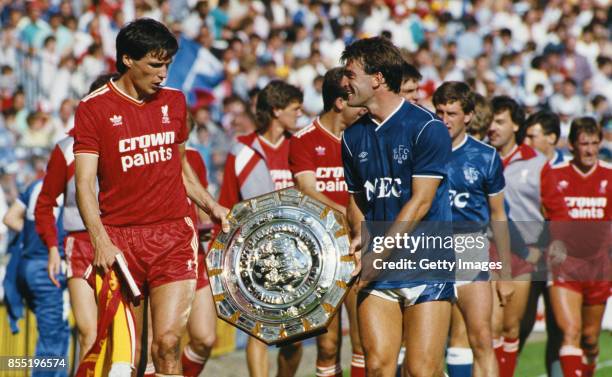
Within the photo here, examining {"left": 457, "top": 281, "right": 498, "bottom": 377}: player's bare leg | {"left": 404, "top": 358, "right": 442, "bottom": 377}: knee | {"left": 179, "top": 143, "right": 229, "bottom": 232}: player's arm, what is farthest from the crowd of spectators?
{"left": 404, "top": 358, "right": 442, "bottom": 377}: knee

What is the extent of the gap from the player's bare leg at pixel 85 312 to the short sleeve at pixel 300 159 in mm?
1853

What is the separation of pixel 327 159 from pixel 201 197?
1680 millimetres

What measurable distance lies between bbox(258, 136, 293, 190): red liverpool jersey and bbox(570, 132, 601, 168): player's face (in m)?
2.48

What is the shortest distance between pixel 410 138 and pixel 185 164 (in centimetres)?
167

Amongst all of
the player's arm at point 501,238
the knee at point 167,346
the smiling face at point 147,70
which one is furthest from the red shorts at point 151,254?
the player's arm at point 501,238

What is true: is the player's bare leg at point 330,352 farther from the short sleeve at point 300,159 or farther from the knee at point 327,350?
the short sleeve at point 300,159

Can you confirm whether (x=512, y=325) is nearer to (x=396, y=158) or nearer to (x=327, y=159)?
(x=327, y=159)

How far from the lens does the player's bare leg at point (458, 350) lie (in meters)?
9.21

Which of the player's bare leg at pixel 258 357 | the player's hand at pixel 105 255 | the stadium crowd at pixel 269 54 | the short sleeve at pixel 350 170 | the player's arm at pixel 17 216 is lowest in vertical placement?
the player's bare leg at pixel 258 357

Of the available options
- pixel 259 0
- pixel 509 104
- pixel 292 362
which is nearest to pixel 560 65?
pixel 259 0

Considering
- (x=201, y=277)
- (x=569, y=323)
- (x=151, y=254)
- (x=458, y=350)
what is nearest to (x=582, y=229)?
(x=569, y=323)

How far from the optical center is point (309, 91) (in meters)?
19.4

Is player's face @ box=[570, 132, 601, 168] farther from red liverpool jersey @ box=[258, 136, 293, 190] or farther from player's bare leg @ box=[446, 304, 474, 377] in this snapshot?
red liverpool jersey @ box=[258, 136, 293, 190]

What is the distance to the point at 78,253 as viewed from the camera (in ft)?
28.5
